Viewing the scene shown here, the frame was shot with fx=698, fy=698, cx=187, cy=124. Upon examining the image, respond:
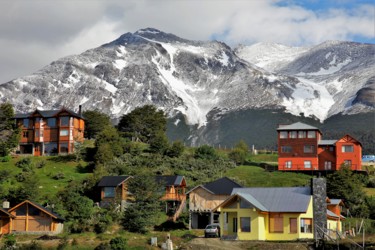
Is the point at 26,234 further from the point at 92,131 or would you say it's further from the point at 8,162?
the point at 92,131

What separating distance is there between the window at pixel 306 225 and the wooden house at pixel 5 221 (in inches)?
1058

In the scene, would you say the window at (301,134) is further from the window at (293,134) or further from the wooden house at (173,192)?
the wooden house at (173,192)

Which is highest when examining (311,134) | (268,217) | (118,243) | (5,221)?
(311,134)

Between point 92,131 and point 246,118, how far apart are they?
87.3 meters

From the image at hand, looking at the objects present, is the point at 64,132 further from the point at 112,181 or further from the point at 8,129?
the point at 112,181

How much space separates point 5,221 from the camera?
6353 cm

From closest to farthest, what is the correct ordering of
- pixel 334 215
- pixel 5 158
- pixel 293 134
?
pixel 334 215 → pixel 5 158 → pixel 293 134

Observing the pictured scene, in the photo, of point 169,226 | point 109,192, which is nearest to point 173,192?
point 109,192

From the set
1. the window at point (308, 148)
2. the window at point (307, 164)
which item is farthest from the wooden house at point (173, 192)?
the window at point (308, 148)

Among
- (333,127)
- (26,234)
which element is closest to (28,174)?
(26,234)

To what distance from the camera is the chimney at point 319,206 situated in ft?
170

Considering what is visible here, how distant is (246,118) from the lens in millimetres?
191750

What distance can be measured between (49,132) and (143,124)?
16.3 metres

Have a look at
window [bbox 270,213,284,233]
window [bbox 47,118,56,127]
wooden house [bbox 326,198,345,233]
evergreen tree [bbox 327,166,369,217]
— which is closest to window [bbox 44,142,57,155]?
window [bbox 47,118,56,127]
